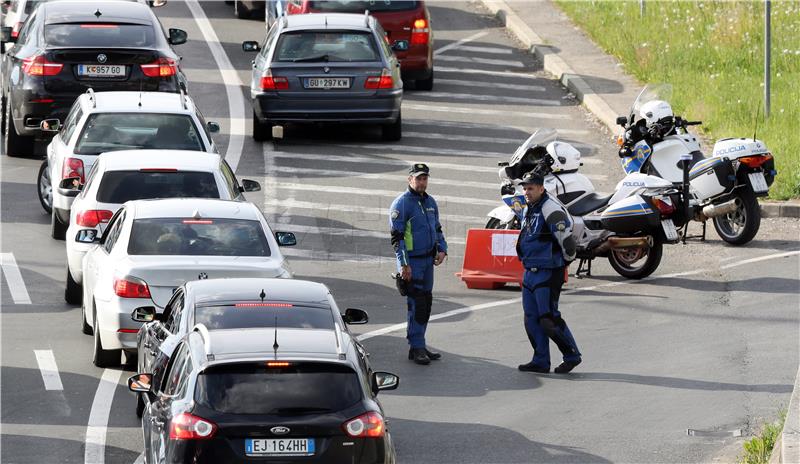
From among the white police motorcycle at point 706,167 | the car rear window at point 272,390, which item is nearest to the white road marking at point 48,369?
the car rear window at point 272,390

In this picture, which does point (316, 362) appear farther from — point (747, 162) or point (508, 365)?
point (747, 162)

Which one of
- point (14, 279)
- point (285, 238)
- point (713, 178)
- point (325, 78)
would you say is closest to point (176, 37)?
point (325, 78)

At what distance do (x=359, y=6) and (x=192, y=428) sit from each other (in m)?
19.0

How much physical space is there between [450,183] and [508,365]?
7.84 meters

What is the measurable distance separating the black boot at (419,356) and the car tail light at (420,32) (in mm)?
13213

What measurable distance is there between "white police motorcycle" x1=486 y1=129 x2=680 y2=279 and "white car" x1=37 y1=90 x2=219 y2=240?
3.30 m

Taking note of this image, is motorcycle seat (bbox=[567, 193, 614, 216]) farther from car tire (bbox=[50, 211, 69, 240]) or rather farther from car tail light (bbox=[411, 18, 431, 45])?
car tail light (bbox=[411, 18, 431, 45])

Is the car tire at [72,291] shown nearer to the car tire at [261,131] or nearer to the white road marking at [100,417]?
the white road marking at [100,417]

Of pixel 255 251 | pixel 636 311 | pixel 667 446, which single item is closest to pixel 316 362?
pixel 667 446

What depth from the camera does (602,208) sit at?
18234mm

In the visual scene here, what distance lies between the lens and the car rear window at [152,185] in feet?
53.0

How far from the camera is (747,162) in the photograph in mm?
19094

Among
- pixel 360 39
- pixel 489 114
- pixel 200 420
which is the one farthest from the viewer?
pixel 489 114

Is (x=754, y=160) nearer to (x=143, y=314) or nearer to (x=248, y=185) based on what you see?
(x=248, y=185)
